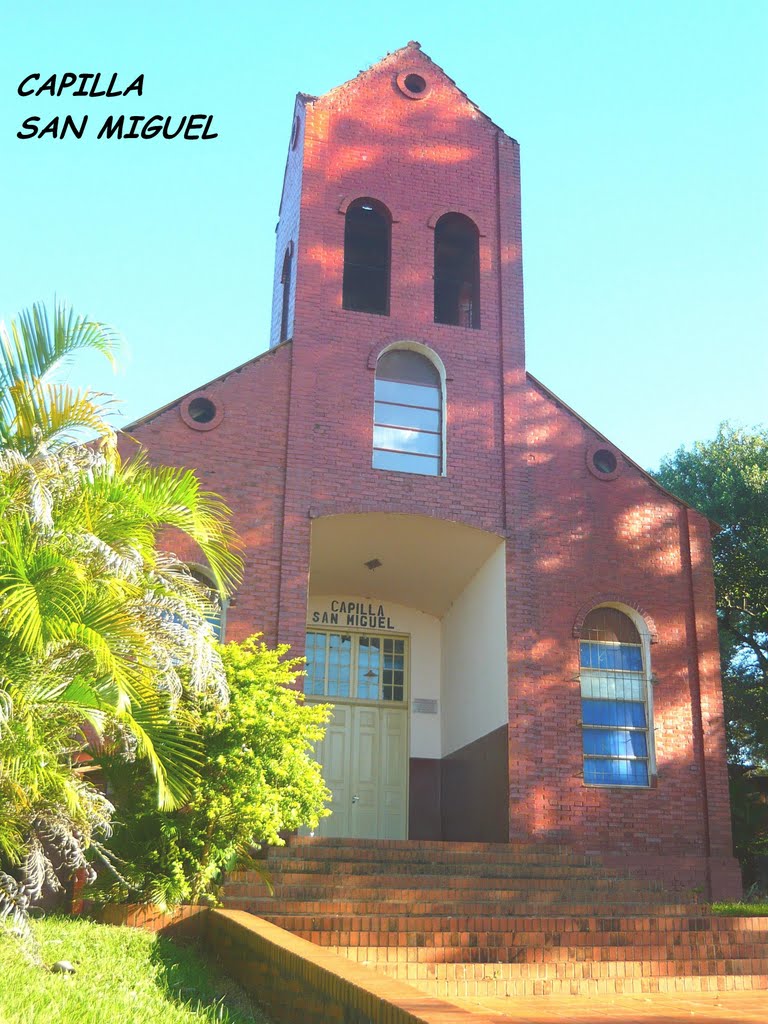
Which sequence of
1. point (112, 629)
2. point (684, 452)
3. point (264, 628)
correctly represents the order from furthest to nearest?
1. point (684, 452)
2. point (264, 628)
3. point (112, 629)

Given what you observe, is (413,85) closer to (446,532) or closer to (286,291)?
(286,291)

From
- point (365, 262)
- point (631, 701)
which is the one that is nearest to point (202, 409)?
point (365, 262)

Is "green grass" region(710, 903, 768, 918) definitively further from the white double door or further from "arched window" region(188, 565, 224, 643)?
"arched window" region(188, 565, 224, 643)

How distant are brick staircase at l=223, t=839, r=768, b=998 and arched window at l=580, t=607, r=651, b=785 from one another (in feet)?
5.15

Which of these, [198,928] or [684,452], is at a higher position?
[684,452]

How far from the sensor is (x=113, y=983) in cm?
692

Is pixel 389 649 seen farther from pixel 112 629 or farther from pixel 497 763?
pixel 112 629

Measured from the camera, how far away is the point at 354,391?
49.0ft

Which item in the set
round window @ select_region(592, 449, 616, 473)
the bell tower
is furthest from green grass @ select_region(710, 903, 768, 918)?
the bell tower

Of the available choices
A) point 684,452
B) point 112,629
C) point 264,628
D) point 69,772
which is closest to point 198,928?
point 69,772

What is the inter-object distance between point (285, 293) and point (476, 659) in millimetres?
6672

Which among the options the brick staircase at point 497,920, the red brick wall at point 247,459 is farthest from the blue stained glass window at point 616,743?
the red brick wall at point 247,459

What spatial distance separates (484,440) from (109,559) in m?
7.90

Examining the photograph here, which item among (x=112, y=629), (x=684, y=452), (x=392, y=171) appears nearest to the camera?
(x=112, y=629)
